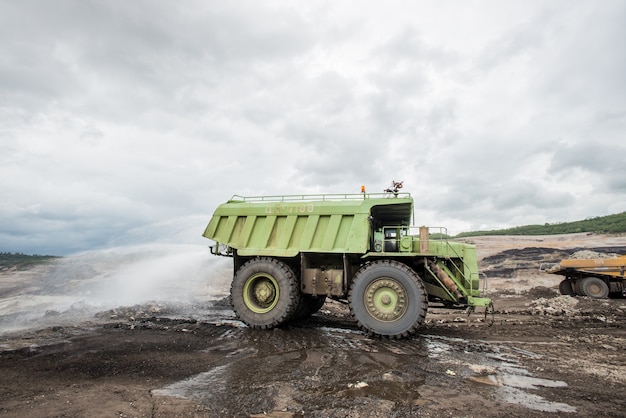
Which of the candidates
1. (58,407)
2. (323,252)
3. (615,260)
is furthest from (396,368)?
(615,260)

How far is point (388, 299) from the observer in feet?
24.6

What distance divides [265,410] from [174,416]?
2.88ft

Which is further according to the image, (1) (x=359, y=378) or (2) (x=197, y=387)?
(1) (x=359, y=378)

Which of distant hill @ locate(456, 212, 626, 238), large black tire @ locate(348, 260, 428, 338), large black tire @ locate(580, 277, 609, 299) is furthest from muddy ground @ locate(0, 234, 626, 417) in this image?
distant hill @ locate(456, 212, 626, 238)

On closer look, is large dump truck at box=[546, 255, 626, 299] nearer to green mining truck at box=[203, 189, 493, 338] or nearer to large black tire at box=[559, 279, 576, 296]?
large black tire at box=[559, 279, 576, 296]

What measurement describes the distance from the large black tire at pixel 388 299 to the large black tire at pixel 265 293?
4.73 ft

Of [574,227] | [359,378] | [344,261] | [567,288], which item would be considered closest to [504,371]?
[359,378]

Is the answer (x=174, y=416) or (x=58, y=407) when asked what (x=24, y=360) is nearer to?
(x=58, y=407)

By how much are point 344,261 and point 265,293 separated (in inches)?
80.1

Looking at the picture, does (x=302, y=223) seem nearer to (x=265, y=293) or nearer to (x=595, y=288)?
(x=265, y=293)

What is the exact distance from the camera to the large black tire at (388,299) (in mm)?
7242

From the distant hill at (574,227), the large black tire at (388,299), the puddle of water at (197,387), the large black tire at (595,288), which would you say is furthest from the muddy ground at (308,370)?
the distant hill at (574,227)

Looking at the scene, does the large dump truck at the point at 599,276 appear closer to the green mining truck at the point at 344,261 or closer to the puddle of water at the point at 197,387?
the green mining truck at the point at 344,261

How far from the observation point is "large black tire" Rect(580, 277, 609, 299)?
15055 mm
